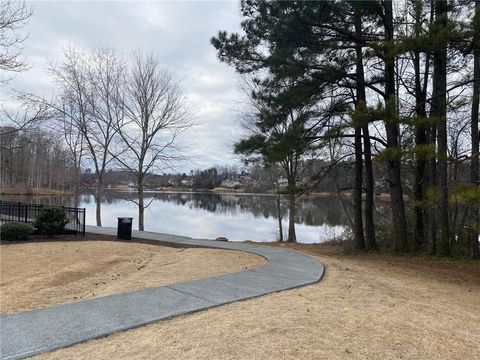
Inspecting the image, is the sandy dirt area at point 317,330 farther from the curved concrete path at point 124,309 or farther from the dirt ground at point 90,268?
the dirt ground at point 90,268

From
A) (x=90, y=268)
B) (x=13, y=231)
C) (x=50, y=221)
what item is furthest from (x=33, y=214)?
(x=90, y=268)

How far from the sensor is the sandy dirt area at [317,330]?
348 cm

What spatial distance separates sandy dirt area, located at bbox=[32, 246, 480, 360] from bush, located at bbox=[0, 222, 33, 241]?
9858 mm

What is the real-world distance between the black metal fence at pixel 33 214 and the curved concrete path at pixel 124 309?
9.50 m

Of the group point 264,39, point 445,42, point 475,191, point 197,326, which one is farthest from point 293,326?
point 264,39

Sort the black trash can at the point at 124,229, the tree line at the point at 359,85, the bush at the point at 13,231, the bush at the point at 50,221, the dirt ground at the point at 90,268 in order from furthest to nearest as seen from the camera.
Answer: the black trash can at the point at 124,229 < the bush at the point at 50,221 < the bush at the point at 13,231 < the tree line at the point at 359,85 < the dirt ground at the point at 90,268

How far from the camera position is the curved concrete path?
370 cm

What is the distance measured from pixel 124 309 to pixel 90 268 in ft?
12.0

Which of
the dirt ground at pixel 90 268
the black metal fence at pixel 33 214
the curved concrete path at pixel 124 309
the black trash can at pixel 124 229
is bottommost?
the dirt ground at pixel 90 268

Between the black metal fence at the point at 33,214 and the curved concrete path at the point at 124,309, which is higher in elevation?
the black metal fence at the point at 33,214

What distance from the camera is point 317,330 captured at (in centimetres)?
404

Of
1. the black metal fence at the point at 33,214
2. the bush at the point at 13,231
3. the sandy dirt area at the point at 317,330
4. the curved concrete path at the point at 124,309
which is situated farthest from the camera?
the black metal fence at the point at 33,214

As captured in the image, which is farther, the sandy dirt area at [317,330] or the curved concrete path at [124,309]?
the curved concrete path at [124,309]

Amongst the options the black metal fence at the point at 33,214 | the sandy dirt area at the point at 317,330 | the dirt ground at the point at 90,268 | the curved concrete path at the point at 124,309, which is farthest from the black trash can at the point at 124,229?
the sandy dirt area at the point at 317,330
